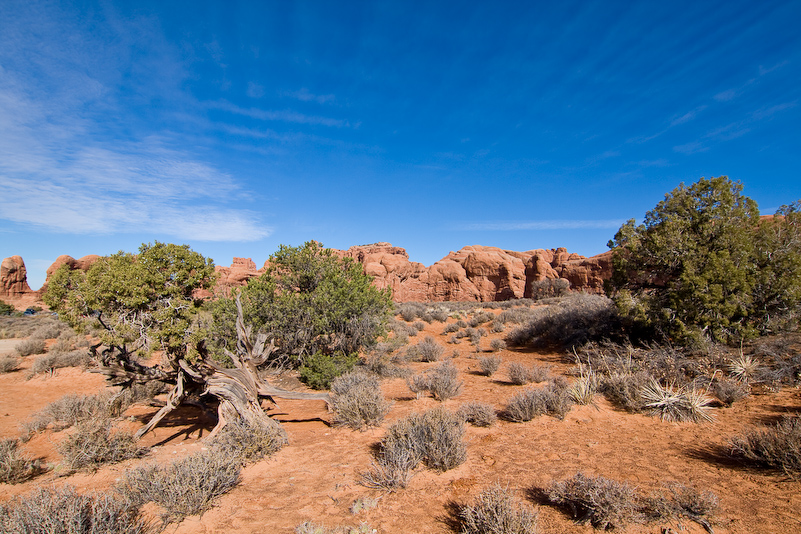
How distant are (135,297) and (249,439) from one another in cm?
291

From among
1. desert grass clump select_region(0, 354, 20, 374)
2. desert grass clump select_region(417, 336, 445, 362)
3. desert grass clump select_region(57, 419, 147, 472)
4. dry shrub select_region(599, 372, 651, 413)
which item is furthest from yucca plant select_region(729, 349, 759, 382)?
desert grass clump select_region(0, 354, 20, 374)

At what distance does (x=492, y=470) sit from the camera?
4.69m

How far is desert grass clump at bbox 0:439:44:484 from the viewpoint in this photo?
4840mm

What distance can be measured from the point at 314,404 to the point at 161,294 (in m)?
4.99

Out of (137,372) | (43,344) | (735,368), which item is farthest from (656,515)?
(43,344)

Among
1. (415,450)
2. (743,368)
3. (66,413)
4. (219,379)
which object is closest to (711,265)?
(743,368)

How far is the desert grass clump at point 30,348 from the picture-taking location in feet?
52.1

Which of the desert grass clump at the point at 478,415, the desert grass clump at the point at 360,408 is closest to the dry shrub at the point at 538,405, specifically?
the desert grass clump at the point at 478,415

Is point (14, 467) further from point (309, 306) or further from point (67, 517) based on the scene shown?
point (309, 306)

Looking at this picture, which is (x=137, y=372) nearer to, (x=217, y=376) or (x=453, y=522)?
(x=217, y=376)

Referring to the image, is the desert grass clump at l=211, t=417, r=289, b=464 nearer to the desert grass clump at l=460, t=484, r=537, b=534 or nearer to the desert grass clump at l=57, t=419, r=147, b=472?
the desert grass clump at l=57, t=419, r=147, b=472

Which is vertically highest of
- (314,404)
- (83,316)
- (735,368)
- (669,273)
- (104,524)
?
(669,273)

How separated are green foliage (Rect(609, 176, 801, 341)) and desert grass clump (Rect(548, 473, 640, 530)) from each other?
24.8 feet

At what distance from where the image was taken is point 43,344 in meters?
16.8
